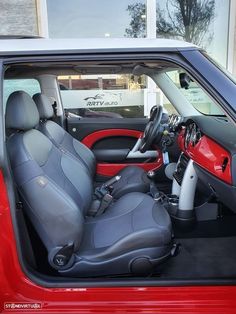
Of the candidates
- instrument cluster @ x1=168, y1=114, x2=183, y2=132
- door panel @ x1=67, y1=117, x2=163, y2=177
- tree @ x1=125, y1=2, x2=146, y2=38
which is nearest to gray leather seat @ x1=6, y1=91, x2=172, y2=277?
instrument cluster @ x1=168, y1=114, x2=183, y2=132

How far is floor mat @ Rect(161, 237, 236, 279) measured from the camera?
169 cm

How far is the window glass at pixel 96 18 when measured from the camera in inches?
198

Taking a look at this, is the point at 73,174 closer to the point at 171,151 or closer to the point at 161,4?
the point at 171,151

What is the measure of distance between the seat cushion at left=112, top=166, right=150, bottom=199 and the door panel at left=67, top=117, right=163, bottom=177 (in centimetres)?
61

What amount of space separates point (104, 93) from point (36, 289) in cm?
345

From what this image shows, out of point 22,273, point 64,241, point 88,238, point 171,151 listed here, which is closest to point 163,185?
→ point 171,151

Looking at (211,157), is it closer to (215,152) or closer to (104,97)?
(215,152)

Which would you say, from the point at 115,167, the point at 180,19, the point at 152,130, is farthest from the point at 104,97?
the point at 152,130

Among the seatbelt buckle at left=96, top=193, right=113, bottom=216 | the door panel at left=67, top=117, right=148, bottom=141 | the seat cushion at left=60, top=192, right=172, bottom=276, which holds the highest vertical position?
the door panel at left=67, top=117, right=148, bottom=141

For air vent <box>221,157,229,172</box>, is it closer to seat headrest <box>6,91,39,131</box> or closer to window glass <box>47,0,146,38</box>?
seat headrest <box>6,91,39,131</box>

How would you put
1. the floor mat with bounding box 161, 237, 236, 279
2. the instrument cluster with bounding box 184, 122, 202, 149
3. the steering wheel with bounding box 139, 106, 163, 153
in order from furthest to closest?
the steering wheel with bounding box 139, 106, 163, 153 → the instrument cluster with bounding box 184, 122, 202, 149 → the floor mat with bounding box 161, 237, 236, 279

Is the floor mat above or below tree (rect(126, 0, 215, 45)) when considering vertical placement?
below

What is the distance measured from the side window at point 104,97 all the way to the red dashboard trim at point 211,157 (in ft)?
6.57

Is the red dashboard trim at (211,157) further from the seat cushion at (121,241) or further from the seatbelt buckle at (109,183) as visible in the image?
the seatbelt buckle at (109,183)
